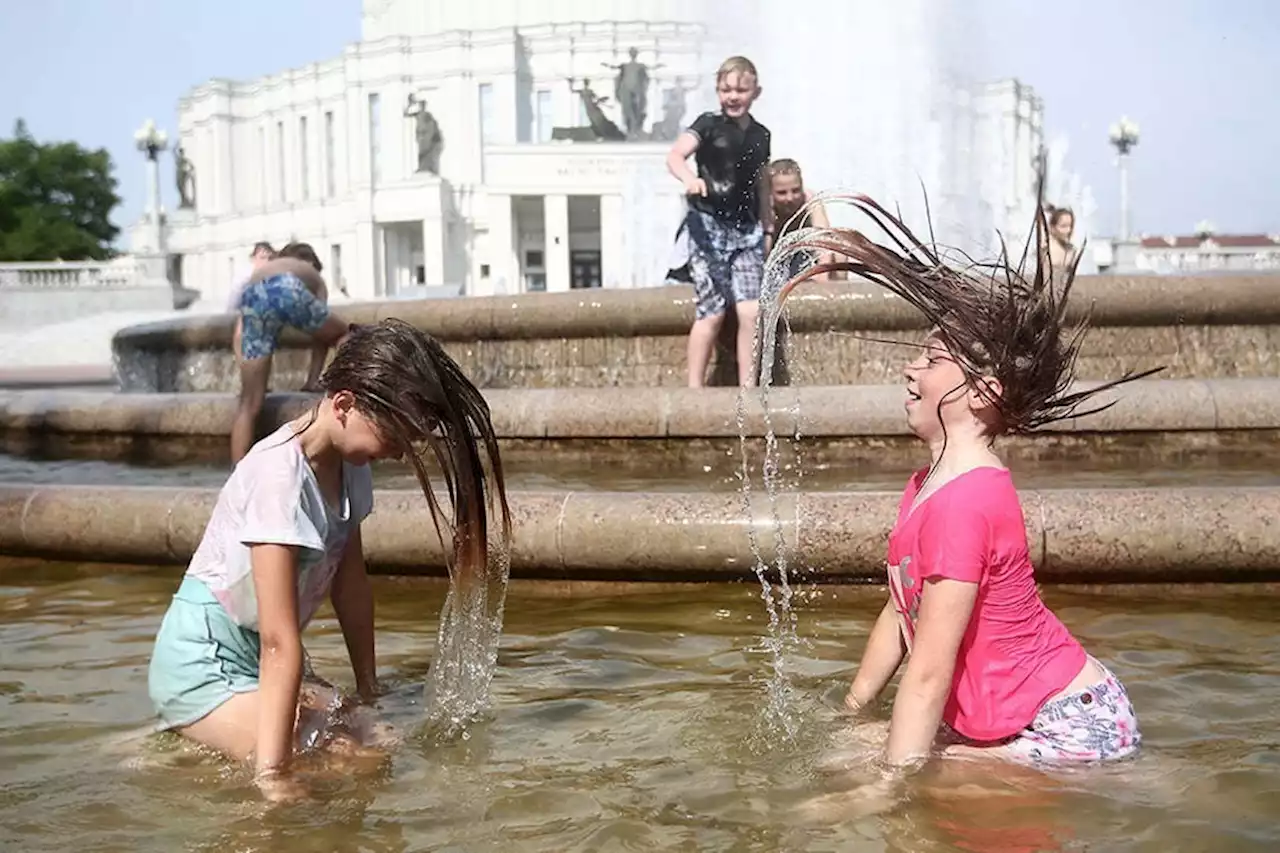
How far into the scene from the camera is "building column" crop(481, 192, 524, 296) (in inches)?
2272

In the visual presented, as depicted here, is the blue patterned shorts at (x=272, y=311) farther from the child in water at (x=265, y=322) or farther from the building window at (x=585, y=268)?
the building window at (x=585, y=268)

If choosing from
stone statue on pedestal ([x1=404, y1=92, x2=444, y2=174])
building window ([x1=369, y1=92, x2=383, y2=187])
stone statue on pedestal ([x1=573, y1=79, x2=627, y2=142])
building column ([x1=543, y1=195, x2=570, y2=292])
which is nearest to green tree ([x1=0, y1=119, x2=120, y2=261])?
building window ([x1=369, y1=92, x2=383, y2=187])

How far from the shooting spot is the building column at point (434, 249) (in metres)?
58.0

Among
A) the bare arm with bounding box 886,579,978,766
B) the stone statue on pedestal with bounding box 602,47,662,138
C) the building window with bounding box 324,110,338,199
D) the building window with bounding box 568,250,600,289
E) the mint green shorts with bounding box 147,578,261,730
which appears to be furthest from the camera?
the building window with bounding box 324,110,338,199

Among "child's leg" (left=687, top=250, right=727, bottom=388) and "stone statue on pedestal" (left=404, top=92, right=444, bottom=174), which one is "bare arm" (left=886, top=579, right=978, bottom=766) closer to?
"child's leg" (left=687, top=250, right=727, bottom=388)

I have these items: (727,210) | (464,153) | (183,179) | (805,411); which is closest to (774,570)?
(805,411)

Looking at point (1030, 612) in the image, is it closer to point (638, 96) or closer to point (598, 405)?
point (598, 405)

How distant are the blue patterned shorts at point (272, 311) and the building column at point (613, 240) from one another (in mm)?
47925

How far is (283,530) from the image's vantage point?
2721 millimetres

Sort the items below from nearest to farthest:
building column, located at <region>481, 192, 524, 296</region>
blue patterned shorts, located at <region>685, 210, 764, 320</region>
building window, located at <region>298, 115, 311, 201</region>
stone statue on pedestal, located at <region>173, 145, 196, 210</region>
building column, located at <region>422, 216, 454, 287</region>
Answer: blue patterned shorts, located at <region>685, 210, 764, 320</region> → building column, located at <region>481, 192, 524, 296</region> → building column, located at <region>422, 216, 454, 287</region> → stone statue on pedestal, located at <region>173, 145, 196, 210</region> → building window, located at <region>298, 115, 311, 201</region>

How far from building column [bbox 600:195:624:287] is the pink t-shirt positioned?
5232 cm

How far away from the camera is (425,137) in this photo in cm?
5841

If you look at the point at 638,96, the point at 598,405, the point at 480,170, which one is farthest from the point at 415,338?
the point at 480,170

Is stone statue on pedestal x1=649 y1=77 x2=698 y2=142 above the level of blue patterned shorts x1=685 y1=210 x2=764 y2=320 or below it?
above
